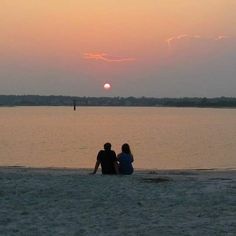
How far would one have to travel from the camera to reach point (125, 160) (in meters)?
16.2

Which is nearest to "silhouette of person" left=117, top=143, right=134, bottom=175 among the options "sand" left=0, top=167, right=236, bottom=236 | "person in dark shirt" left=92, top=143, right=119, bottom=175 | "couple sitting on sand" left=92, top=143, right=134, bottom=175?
"couple sitting on sand" left=92, top=143, right=134, bottom=175

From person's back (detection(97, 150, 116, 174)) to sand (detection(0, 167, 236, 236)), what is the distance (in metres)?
0.94

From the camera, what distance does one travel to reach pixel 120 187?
13.1 m

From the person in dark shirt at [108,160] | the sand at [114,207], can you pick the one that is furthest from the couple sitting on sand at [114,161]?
the sand at [114,207]

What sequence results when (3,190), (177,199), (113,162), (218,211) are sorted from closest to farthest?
(218,211) → (177,199) → (3,190) → (113,162)

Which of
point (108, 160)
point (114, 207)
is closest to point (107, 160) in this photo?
point (108, 160)

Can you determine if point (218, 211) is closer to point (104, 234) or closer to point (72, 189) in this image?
point (104, 234)

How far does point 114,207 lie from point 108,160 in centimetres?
502

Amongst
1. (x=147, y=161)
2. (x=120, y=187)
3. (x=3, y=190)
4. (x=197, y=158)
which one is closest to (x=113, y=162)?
(x=120, y=187)

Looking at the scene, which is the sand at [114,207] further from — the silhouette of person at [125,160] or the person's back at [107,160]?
the silhouette of person at [125,160]

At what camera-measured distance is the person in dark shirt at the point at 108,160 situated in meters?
15.8

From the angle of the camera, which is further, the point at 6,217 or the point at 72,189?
the point at 72,189

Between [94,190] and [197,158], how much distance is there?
81.5 feet

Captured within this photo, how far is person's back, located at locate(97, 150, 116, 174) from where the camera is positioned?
622 inches
